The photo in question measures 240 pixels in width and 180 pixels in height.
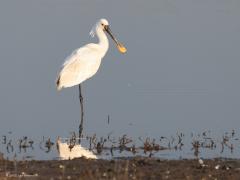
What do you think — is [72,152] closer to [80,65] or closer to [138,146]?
[138,146]

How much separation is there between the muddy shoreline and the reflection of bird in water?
43.0 inches

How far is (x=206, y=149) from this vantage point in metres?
13.6

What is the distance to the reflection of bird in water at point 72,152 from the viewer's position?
12.7 m

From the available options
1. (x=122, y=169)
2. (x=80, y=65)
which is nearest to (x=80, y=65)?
(x=80, y=65)

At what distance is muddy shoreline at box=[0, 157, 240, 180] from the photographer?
1036 centimetres

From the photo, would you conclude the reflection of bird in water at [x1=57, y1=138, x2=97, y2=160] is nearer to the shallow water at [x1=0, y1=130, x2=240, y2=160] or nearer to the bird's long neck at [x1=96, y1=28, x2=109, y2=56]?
the shallow water at [x1=0, y1=130, x2=240, y2=160]

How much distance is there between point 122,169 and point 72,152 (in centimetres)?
254

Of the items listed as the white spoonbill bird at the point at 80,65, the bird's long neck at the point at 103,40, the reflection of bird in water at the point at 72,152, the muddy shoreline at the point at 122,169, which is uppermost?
the bird's long neck at the point at 103,40

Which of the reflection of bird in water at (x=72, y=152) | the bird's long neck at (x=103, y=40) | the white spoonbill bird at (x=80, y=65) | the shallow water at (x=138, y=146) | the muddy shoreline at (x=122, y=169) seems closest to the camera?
the muddy shoreline at (x=122, y=169)

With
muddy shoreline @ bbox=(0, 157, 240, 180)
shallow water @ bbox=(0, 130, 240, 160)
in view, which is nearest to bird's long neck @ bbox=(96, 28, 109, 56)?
shallow water @ bbox=(0, 130, 240, 160)

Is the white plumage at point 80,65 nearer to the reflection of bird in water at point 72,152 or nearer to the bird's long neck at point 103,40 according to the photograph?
the bird's long neck at point 103,40

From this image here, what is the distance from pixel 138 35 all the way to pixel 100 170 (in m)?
13.0

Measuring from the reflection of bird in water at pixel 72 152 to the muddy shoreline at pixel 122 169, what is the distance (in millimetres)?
1091

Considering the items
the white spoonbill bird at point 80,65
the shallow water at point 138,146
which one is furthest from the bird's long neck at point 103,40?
the shallow water at point 138,146
